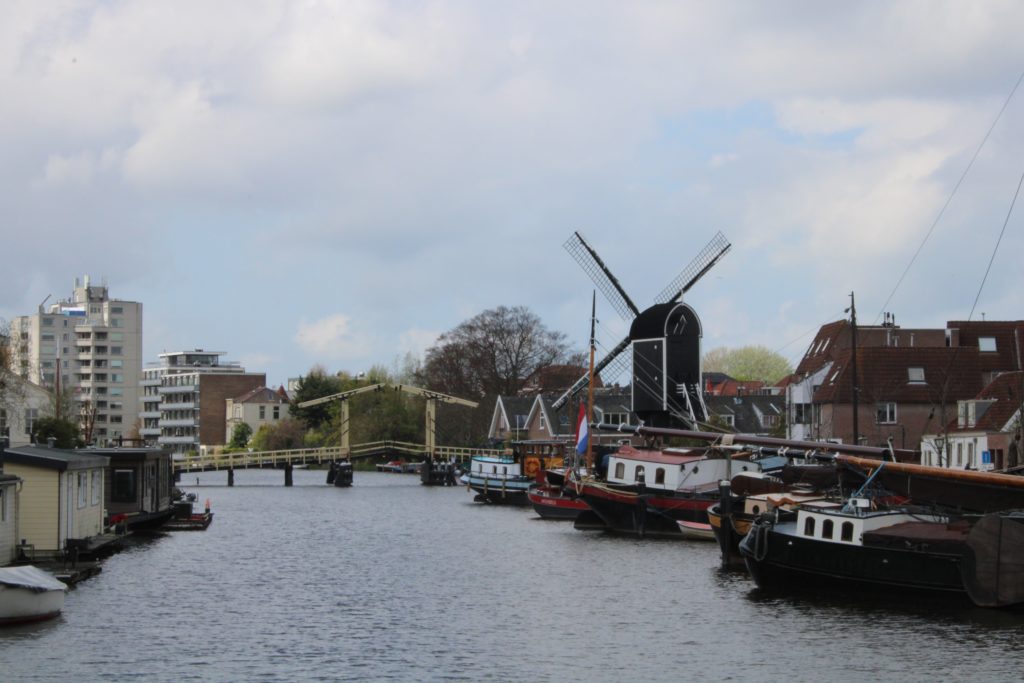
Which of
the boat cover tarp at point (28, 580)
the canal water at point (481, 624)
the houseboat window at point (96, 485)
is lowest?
the canal water at point (481, 624)

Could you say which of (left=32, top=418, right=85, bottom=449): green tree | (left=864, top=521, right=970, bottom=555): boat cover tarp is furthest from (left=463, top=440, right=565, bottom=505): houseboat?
(left=864, top=521, right=970, bottom=555): boat cover tarp

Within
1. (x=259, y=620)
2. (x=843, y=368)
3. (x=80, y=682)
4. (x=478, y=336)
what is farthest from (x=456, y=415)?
(x=80, y=682)

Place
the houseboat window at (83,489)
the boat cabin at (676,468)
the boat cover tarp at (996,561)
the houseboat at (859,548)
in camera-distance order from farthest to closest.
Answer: the boat cabin at (676,468)
the houseboat window at (83,489)
the houseboat at (859,548)
the boat cover tarp at (996,561)

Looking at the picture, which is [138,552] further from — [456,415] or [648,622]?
[456,415]

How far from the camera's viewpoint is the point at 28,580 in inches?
1468

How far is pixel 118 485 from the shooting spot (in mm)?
66188

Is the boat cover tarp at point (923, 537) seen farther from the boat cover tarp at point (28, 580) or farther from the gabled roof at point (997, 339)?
the gabled roof at point (997, 339)

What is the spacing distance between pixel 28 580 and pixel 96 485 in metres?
20.1

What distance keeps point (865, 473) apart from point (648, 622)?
12.5 metres

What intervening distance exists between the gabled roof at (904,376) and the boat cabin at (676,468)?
27937mm

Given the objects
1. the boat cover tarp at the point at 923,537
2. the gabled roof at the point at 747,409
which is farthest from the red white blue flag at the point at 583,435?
the gabled roof at the point at 747,409

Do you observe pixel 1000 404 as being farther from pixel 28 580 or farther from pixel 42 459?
pixel 28 580

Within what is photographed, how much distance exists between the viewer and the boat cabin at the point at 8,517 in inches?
1709

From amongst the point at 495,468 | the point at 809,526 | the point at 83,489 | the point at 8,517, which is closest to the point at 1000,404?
the point at 809,526
